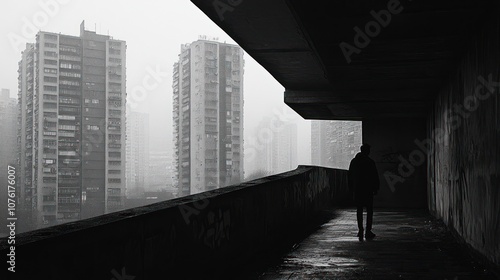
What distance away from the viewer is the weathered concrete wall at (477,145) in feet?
20.0

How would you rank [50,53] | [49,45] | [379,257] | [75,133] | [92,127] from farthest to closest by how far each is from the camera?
[92,127]
[75,133]
[50,53]
[49,45]
[379,257]

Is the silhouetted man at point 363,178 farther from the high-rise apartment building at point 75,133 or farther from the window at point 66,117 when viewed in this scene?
the window at point 66,117

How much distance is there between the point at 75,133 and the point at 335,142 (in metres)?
60.9

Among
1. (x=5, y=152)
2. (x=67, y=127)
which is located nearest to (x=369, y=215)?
(x=5, y=152)

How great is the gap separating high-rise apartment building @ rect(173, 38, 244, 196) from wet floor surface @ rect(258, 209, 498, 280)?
338 feet

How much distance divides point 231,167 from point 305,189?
376 ft

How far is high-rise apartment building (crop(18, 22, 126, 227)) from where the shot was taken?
102 metres

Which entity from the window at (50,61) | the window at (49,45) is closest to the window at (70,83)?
the window at (50,61)

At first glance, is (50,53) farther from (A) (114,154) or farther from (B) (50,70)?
(A) (114,154)

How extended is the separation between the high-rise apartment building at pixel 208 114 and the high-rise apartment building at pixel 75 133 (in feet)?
47.4

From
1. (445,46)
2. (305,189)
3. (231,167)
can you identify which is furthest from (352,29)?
(231,167)

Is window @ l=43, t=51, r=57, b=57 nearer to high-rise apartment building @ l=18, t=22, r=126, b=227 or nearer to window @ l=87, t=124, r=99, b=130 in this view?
high-rise apartment building @ l=18, t=22, r=126, b=227

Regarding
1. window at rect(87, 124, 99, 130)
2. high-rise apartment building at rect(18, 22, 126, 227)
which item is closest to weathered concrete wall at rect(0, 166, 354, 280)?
high-rise apartment building at rect(18, 22, 126, 227)

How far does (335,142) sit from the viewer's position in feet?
426
